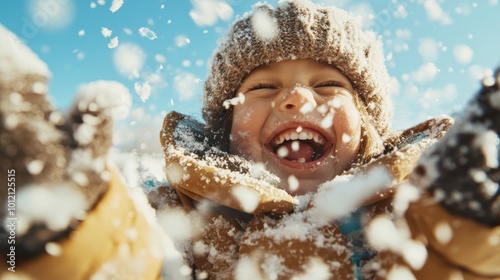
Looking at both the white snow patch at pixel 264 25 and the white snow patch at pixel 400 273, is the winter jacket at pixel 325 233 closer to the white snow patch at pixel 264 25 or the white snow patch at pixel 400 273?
the white snow patch at pixel 400 273

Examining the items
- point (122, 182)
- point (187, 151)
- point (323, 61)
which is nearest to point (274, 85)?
point (323, 61)

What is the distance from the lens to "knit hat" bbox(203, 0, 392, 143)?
255 cm

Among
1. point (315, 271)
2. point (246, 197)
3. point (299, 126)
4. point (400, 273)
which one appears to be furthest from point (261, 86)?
point (400, 273)

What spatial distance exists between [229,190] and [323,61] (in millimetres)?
1233

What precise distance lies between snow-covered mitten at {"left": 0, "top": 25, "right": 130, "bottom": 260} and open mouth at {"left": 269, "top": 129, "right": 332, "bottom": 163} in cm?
133

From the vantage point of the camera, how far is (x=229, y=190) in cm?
166

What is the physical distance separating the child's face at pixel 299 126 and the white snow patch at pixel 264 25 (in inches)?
10.5

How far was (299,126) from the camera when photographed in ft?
7.33

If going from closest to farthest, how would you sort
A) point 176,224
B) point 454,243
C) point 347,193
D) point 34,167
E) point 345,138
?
point 34,167 < point 454,243 < point 347,193 < point 176,224 < point 345,138

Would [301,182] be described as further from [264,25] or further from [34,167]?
[34,167]

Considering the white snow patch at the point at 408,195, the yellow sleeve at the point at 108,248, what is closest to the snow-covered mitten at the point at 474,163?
the white snow patch at the point at 408,195

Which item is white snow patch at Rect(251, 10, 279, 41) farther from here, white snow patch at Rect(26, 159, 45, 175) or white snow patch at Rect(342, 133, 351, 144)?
white snow patch at Rect(26, 159, 45, 175)

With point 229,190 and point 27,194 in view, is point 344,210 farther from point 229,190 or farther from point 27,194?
point 27,194

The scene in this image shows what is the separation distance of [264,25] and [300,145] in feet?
2.89
